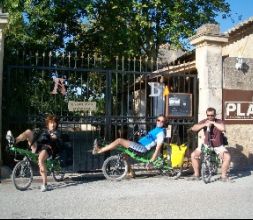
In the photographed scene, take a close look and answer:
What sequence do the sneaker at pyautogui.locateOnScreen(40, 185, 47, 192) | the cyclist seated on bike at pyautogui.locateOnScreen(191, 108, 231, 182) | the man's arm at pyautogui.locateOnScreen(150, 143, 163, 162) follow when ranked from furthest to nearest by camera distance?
the cyclist seated on bike at pyautogui.locateOnScreen(191, 108, 231, 182) < the man's arm at pyautogui.locateOnScreen(150, 143, 163, 162) < the sneaker at pyautogui.locateOnScreen(40, 185, 47, 192)

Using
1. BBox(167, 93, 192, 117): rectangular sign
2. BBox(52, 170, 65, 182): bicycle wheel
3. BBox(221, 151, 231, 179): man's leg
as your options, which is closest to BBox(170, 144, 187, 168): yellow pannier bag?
BBox(221, 151, 231, 179): man's leg

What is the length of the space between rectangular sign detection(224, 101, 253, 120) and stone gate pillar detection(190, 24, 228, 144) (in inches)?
10.1

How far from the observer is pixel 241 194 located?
760cm

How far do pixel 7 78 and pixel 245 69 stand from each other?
5.63 meters

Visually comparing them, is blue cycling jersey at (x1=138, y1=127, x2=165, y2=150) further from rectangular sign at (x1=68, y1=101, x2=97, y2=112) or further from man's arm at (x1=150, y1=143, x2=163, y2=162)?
rectangular sign at (x1=68, y1=101, x2=97, y2=112)

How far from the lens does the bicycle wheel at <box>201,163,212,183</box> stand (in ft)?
28.3

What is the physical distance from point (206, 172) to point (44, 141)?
3.27 m

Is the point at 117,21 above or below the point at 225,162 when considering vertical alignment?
above

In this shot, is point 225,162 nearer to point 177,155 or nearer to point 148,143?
point 177,155

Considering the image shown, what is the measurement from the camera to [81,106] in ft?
30.2

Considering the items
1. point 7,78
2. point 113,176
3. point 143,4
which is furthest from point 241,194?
point 143,4

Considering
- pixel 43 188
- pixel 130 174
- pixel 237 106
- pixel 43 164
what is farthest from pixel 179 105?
pixel 43 188

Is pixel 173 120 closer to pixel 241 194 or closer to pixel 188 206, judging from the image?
pixel 241 194

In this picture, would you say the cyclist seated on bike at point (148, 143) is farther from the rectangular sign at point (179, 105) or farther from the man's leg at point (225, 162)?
the man's leg at point (225, 162)
